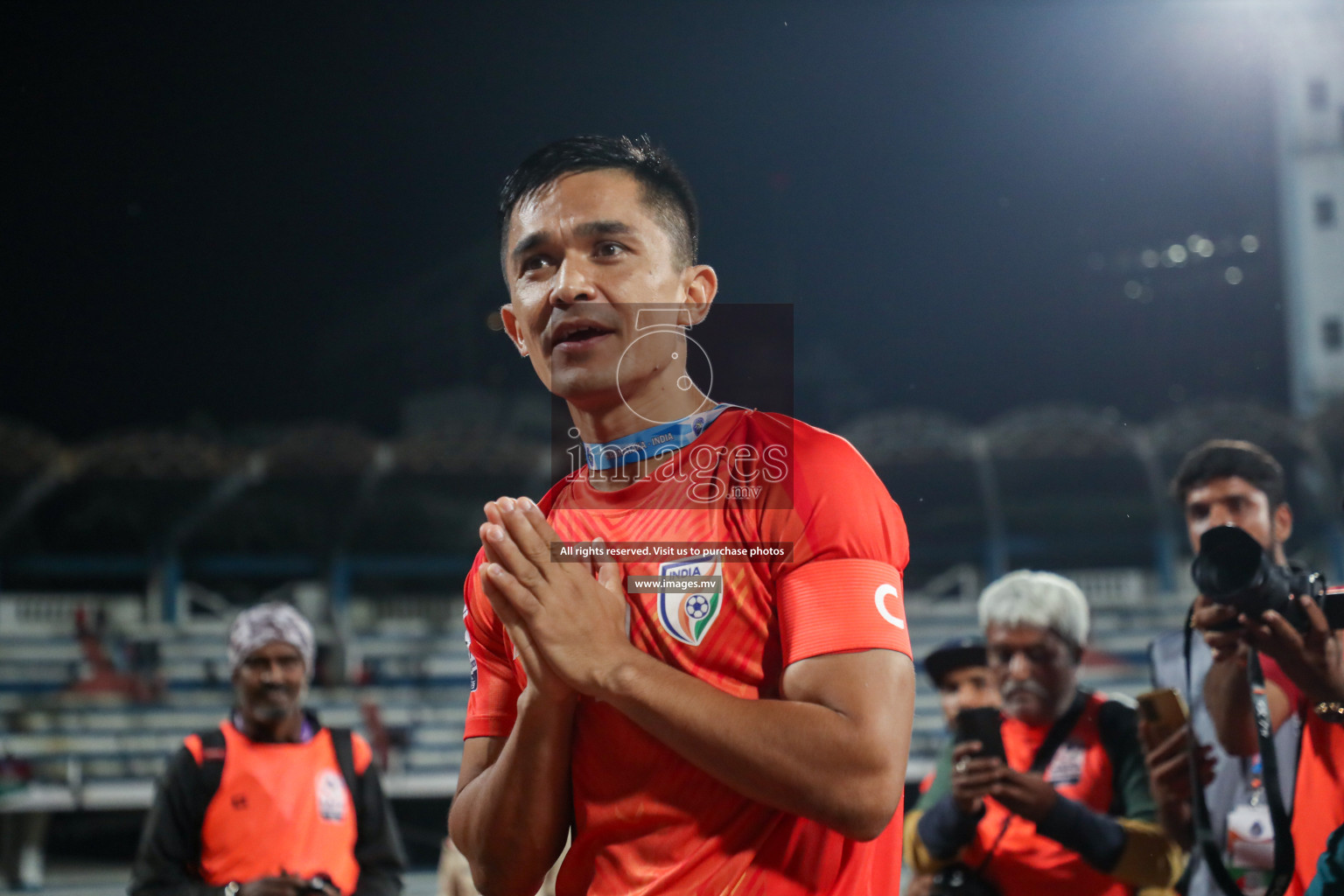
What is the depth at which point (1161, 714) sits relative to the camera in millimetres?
2113

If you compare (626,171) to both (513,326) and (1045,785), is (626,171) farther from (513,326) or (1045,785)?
(1045,785)

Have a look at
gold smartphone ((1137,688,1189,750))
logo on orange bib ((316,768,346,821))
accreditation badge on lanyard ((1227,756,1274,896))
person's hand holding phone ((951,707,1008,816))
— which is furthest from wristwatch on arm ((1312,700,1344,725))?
logo on orange bib ((316,768,346,821))

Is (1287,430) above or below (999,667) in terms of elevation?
above

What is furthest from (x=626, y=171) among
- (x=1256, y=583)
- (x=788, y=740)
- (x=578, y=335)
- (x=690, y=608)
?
(x=1256, y=583)

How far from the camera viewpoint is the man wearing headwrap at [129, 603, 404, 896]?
2447mm

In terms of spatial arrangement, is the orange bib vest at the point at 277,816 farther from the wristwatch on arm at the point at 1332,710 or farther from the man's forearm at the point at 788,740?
the wristwatch on arm at the point at 1332,710

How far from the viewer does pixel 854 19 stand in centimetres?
245

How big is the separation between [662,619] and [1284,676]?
1.43 m

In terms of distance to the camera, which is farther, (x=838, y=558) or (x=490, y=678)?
(x=490, y=678)

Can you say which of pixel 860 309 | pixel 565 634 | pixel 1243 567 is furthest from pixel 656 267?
pixel 860 309

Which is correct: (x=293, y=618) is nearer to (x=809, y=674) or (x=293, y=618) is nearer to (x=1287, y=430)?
(x=809, y=674)

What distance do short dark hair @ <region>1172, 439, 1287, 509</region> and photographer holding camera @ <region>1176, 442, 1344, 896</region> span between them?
0.38 m

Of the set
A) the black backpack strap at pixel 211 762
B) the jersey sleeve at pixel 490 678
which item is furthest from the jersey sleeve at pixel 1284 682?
the black backpack strap at pixel 211 762

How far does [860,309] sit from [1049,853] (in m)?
1.57
